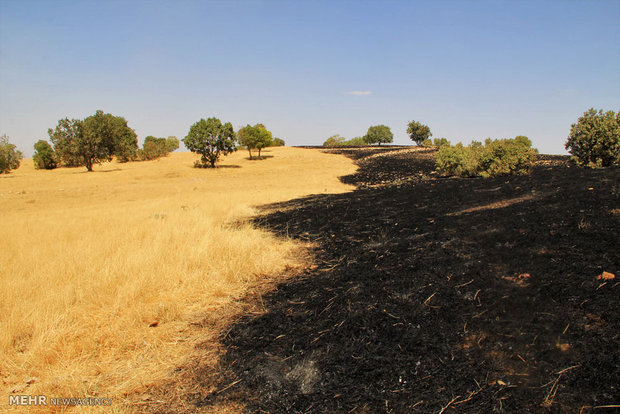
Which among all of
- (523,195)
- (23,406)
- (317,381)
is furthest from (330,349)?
(523,195)

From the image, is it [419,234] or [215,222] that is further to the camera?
[215,222]

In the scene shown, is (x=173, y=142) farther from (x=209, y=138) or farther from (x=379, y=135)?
(x=379, y=135)

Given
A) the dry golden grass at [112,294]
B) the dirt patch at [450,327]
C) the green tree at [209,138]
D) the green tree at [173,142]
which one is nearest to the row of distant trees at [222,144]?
the green tree at [209,138]

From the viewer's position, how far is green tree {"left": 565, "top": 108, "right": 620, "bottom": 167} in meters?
12.4

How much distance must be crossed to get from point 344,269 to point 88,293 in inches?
159

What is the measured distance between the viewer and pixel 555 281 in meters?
3.79

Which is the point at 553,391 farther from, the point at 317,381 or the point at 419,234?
the point at 419,234

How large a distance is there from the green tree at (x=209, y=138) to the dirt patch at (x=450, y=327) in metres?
39.7

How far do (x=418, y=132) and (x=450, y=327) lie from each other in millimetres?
73665

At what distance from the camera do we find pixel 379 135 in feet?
287

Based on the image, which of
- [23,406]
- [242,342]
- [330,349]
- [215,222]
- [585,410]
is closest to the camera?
[585,410]

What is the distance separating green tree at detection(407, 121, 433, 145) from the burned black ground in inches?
2716

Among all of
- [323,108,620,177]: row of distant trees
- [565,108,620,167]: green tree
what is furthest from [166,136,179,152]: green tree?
[565,108,620,167]: green tree

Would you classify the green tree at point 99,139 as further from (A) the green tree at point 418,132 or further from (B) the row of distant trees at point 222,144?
(A) the green tree at point 418,132
